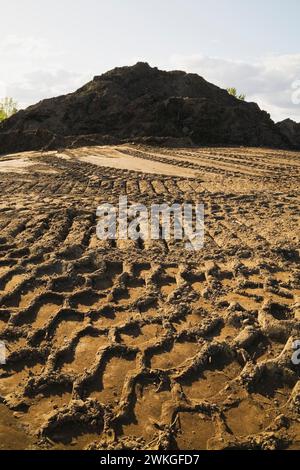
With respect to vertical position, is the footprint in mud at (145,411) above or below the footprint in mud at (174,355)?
below

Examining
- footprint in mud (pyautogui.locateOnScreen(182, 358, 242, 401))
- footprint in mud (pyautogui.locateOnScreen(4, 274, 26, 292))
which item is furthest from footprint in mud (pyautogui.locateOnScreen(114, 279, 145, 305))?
footprint in mud (pyautogui.locateOnScreen(182, 358, 242, 401))

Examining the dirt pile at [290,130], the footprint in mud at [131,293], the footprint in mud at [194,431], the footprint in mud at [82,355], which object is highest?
the dirt pile at [290,130]

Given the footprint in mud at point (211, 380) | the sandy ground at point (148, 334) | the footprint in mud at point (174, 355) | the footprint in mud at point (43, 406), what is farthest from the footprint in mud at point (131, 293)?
the footprint in mud at point (43, 406)

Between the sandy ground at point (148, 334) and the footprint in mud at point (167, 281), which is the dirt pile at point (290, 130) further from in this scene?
the footprint in mud at point (167, 281)

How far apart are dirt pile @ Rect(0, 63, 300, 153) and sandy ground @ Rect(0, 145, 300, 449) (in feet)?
36.0

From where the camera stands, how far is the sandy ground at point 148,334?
7.54 feet

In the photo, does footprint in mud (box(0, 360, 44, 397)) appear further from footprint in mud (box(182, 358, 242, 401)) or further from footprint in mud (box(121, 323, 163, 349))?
footprint in mud (box(182, 358, 242, 401))

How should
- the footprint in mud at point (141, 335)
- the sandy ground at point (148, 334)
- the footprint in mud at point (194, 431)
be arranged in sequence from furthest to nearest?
1. the footprint in mud at point (141, 335)
2. the sandy ground at point (148, 334)
3. the footprint in mud at point (194, 431)

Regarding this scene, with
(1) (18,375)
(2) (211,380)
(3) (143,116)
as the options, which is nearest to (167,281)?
(2) (211,380)

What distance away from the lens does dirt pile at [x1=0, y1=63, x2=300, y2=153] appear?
17.6 meters

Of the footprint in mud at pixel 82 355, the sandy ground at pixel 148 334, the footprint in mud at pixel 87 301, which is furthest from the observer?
the footprint in mud at pixel 87 301

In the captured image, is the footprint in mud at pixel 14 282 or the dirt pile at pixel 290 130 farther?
the dirt pile at pixel 290 130

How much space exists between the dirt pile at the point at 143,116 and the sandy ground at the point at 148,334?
11.0 m

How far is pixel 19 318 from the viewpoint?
10.7 ft
